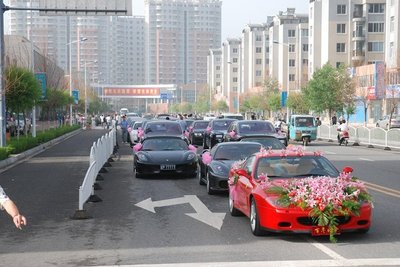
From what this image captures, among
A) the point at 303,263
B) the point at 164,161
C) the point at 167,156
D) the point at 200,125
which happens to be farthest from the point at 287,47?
the point at 303,263

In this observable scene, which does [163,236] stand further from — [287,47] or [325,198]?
[287,47]

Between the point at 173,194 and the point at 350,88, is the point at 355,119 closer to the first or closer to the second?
the point at 350,88

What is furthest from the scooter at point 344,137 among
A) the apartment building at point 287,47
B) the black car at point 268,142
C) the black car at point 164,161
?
the apartment building at point 287,47

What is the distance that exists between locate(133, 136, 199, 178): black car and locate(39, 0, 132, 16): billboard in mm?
9746

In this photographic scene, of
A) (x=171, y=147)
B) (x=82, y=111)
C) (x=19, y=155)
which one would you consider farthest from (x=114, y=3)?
(x=82, y=111)

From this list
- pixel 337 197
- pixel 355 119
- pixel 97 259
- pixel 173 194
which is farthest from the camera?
pixel 355 119

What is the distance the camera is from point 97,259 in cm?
866

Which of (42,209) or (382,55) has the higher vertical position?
(382,55)

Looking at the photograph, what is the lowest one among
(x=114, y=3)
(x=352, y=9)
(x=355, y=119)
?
(x=355, y=119)

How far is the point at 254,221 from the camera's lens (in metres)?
10.1

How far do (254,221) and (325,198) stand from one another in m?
1.27

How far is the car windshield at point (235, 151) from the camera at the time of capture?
16.0 metres

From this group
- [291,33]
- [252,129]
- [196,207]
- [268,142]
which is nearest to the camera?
[196,207]

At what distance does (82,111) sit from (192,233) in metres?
97.5
